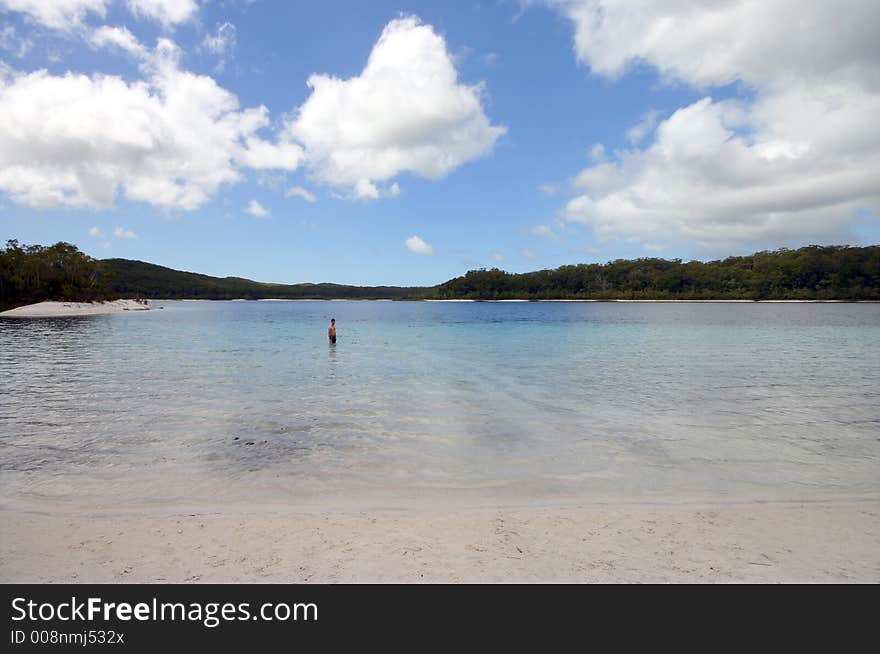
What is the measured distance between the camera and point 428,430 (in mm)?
13453

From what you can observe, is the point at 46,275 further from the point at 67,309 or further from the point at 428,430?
the point at 428,430

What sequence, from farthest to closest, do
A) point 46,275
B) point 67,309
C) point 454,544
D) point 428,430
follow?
point 46,275, point 67,309, point 428,430, point 454,544

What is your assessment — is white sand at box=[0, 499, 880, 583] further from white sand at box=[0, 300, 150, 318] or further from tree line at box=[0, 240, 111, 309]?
tree line at box=[0, 240, 111, 309]

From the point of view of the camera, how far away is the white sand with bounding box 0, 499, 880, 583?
5.53m

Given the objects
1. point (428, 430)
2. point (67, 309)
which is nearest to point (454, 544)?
point (428, 430)

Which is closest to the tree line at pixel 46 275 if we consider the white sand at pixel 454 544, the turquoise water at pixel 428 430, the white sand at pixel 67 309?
the white sand at pixel 67 309

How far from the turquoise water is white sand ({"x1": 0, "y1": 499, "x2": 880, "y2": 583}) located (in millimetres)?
1038

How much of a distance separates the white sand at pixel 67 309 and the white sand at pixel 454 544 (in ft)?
332

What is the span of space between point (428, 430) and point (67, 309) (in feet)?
387

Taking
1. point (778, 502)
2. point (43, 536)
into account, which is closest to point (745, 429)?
→ point (778, 502)

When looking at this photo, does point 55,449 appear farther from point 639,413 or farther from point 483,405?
point 639,413

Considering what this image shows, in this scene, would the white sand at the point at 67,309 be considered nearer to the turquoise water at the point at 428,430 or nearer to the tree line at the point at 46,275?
the tree line at the point at 46,275
